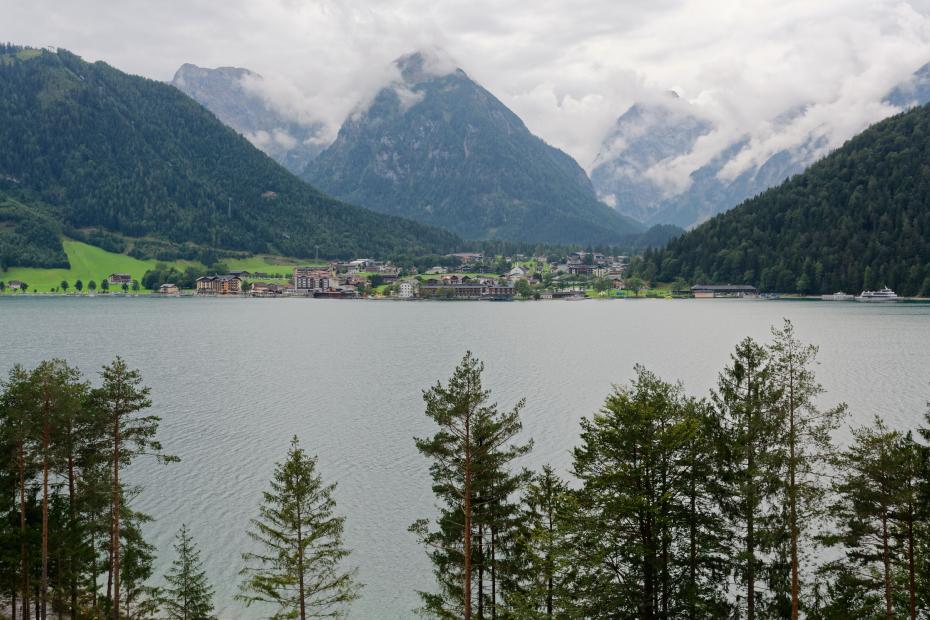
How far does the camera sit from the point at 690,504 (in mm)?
24344

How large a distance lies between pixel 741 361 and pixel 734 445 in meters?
4.45

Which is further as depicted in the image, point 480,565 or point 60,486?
point 60,486

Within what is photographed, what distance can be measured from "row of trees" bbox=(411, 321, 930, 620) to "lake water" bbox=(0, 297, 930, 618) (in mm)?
9382

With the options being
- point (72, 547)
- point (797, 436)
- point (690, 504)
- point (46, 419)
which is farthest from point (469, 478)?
point (46, 419)

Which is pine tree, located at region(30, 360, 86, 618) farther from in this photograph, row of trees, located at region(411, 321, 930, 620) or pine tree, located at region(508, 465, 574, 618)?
pine tree, located at region(508, 465, 574, 618)

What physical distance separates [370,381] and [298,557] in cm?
5718

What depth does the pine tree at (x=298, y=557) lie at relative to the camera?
2547 cm

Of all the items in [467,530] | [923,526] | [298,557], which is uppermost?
[923,526]

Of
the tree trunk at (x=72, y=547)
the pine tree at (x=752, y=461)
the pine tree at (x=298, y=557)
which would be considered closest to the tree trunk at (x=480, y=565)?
the pine tree at (x=298, y=557)

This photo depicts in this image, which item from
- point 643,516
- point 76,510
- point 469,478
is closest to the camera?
point 643,516

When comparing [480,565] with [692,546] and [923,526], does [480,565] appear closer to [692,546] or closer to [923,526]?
[692,546]

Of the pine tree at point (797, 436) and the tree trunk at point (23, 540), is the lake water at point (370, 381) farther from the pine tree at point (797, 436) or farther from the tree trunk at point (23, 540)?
the pine tree at point (797, 436)

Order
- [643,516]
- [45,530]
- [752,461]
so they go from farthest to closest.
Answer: [45,530] → [752,461] → [643,516]

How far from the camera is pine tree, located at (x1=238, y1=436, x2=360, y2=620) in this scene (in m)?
25.5
